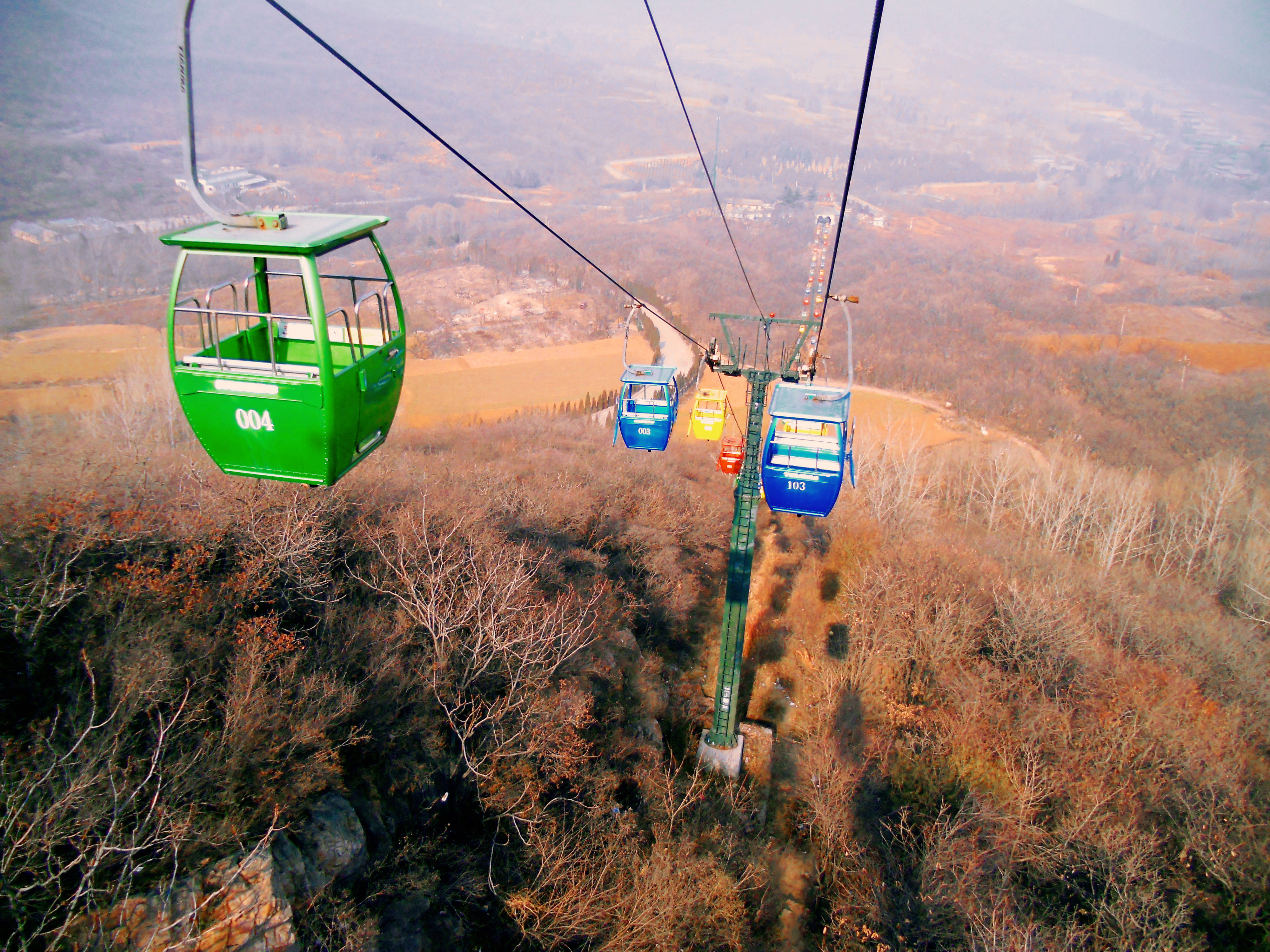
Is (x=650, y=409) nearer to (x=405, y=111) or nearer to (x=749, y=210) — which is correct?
(x=405, y=111)

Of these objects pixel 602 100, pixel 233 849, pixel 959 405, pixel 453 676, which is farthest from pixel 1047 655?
pixel 602 100

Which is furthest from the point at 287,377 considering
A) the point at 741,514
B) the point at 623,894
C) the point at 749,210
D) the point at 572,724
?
the point at 749,210

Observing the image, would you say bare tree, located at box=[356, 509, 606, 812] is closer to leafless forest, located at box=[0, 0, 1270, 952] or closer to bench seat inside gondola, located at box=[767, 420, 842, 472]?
leafless forest, located at box=[0, 0, 1270, 952]

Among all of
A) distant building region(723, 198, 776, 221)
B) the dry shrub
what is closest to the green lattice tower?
the dry shrub

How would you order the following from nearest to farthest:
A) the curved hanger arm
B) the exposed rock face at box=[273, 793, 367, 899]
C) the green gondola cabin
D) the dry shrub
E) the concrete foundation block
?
1. the curved hanger arm
2. the green gondola cabin
3. the exposed rock face at box=[273, 793, 367, 899]
4. the dry shrub
5. the concrete foundation block

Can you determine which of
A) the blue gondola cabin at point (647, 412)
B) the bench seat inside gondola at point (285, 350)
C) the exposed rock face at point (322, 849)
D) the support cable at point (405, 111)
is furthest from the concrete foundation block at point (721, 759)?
the bench seat inside gondola at point (285, 350)
